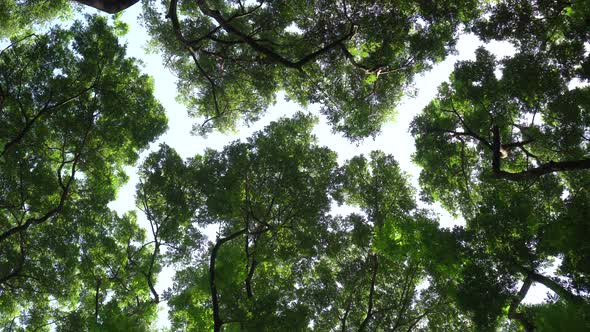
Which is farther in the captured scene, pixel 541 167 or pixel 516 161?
pixel 516 161

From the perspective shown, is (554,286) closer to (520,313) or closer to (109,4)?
(520,313)

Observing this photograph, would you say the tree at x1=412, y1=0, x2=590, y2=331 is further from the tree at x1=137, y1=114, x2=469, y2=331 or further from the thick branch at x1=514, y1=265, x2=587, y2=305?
the tree at x1=137, y1=114, x2=469, y2=331

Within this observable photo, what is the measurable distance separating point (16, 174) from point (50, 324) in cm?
684

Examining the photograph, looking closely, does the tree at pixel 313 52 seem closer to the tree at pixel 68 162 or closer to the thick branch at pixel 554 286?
the tree at pixel 68 162

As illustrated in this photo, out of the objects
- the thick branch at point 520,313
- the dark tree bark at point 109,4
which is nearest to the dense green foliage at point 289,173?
the thick branch at point 520,313

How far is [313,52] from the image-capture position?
559 inches

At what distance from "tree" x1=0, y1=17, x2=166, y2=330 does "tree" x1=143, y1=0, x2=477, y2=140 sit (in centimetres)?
298

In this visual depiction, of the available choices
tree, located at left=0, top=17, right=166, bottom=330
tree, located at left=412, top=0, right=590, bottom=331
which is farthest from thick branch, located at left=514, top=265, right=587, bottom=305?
tree, located at left=0, top=17, right=166, bottom=330

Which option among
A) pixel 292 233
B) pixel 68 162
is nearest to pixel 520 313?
pixel 292 233

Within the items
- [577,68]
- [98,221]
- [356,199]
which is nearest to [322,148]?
[356,199]

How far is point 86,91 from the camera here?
1579cm

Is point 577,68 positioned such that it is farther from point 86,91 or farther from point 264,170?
point 86,91

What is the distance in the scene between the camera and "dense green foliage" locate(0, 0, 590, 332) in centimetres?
1287

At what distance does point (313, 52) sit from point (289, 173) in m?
4.95
